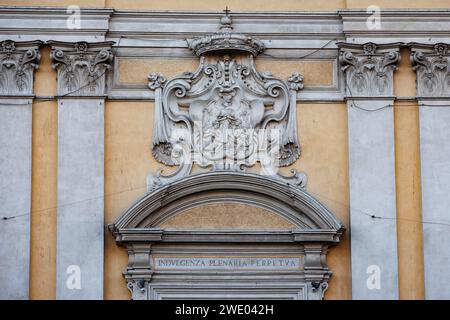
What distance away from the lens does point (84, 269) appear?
25344 millimetres

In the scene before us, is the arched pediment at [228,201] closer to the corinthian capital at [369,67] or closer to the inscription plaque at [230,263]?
the inscription plaque at [230,263]

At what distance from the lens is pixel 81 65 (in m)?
26.0

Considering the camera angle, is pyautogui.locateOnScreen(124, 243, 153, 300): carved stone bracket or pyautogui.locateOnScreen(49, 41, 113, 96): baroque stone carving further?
pyautogui.locateOnScreen(49, 41, 113, 96): baroque stone carving

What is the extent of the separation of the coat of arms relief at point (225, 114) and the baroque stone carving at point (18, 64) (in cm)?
163

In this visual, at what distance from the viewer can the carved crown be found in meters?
26.0

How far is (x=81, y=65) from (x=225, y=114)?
206 cm

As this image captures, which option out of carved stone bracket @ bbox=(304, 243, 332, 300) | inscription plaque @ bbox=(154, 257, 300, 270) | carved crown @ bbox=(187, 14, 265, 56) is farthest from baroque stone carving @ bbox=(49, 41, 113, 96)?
carved stone bracket @ bbox=(304, 243, 332, 300)

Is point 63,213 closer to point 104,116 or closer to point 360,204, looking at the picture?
point 104,116

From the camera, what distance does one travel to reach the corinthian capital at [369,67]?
2606 centimetres

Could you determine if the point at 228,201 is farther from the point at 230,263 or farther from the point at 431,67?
the point at 431,67

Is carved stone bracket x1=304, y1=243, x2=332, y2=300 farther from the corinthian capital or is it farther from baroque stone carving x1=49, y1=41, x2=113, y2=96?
baroque stone carving x1=49, y1=41, x2=113, y2=96

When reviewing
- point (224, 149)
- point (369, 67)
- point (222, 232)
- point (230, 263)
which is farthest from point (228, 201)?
point (369, 67)

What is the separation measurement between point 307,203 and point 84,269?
3.08 m

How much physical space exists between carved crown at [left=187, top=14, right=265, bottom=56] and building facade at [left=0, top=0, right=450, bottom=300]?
0.08 ft
